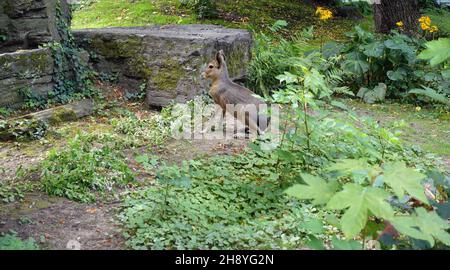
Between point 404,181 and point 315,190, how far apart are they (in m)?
0.45

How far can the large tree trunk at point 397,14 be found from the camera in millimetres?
14039

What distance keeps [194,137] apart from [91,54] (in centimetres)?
308

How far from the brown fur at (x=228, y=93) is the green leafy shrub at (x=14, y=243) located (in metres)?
3.85

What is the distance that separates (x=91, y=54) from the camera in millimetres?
10164

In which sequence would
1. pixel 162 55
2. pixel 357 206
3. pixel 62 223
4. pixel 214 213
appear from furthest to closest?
pixel 162 55 < pixel 214 213 < pixel 62 223 < pixel 357 206

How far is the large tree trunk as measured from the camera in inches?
553

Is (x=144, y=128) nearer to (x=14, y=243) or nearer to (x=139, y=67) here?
(x=139, y=67)

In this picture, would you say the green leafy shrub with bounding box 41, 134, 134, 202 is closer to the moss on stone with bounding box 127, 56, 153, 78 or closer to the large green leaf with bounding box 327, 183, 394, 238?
the moss on stone with bounding box 127, 56, 153, 78

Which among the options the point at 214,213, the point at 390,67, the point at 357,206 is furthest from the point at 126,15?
the point at 357,206

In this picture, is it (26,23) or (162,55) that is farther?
(162,55)

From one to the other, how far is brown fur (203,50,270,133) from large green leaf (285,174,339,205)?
183 inches

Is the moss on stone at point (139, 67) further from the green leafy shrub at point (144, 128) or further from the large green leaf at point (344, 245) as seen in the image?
the large green leaf at point (344, 245)

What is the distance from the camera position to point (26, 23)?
29.3 ft


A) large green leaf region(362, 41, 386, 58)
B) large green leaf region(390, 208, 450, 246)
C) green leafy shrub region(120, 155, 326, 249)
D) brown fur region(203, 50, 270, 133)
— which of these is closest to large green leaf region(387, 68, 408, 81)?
large green leaf region(362, 41, 386, 58)
